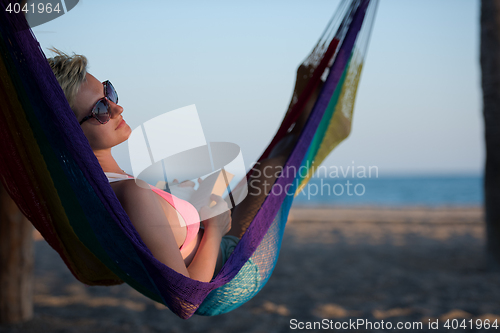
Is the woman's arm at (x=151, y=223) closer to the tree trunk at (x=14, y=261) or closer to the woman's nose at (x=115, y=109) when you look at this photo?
the woman's nose at (x=115, y=109)

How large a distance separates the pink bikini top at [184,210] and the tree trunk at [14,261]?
137 cm

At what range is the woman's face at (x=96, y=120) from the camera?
96 centimetres

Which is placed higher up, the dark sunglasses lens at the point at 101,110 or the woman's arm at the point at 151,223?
the dark sunglasses lens at the point at 101,110

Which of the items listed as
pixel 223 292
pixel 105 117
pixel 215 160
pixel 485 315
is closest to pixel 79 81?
pixel 105 117

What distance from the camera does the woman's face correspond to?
963 millimetres

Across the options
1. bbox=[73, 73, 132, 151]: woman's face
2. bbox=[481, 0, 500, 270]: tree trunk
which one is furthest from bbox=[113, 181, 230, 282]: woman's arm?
bbox=[481, 0, 500, 270]: tree trunk

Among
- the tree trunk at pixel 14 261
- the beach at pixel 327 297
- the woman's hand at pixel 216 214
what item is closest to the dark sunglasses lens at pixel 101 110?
the woman's hand at pixel 216 214

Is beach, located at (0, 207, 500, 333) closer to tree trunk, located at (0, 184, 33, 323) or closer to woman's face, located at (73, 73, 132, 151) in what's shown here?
tree trunk, located at (0, 184, 33, 323)

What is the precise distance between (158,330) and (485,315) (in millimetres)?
1842

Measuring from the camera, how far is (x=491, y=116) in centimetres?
302

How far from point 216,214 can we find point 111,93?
44cm

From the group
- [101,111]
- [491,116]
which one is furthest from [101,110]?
[491,116]

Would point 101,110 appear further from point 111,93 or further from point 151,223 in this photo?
point 151,223

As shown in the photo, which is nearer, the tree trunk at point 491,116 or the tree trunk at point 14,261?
the tree trunk at point 14,261
